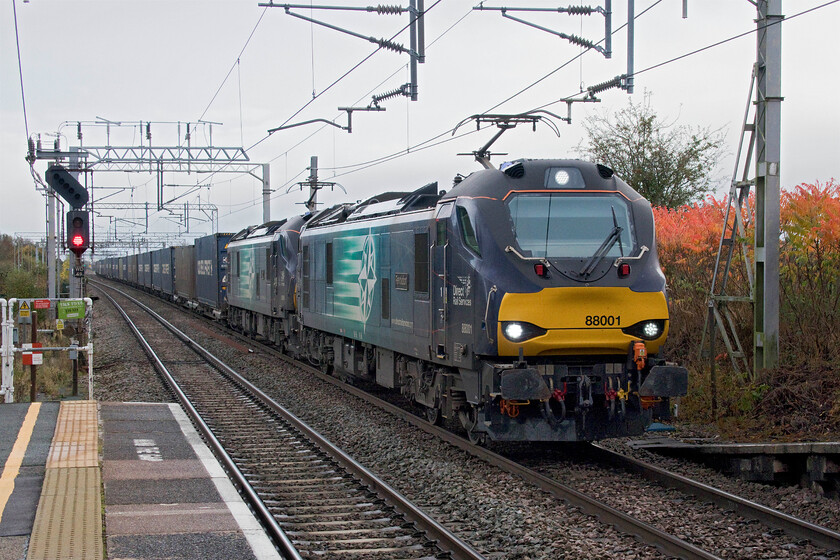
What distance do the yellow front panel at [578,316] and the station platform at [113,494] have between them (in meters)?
3.20

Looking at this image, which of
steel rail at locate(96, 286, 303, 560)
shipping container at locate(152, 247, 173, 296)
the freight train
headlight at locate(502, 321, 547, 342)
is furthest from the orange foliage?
shipping container at locate(152, 247, 173, 296)

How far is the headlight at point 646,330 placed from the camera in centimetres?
948

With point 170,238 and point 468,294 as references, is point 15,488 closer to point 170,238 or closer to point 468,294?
point 468,294

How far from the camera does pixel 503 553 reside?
264 inches

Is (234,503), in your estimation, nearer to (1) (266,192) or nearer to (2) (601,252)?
(2) (601,252)

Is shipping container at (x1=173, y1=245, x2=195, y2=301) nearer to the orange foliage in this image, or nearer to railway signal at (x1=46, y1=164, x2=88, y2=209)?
railway signal at (x1=46, y1=164, x2=88, y2=209)

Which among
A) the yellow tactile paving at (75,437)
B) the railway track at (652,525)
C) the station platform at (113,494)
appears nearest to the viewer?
the station platform at (113,494)

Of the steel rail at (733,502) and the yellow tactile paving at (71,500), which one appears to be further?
the steel rail at (733,502)

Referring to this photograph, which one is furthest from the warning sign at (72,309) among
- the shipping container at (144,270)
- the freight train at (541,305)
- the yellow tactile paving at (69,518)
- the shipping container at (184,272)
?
the shipping container at (144,270)

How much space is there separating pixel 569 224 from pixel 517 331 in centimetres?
133

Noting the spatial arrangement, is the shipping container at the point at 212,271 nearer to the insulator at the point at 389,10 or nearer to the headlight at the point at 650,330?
the insulator at the point at 389,10

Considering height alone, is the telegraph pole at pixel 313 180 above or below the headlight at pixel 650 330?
above

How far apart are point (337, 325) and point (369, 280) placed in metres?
2.46

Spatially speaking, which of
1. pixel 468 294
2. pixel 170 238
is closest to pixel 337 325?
pixel 468 294
